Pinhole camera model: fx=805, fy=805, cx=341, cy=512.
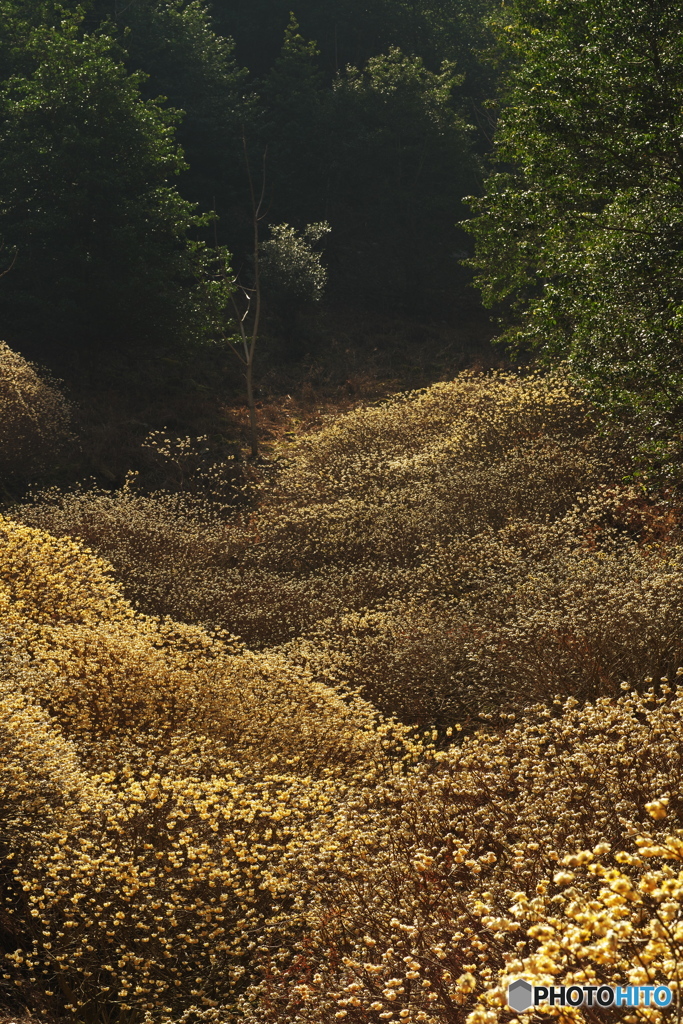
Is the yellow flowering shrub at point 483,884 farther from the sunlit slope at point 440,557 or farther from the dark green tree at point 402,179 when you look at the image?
the dark green tree at point 402,179

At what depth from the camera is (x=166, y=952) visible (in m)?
4.93

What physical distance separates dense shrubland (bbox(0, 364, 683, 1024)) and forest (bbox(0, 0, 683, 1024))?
0.15ft

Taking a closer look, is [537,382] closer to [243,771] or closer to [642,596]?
[642,596]

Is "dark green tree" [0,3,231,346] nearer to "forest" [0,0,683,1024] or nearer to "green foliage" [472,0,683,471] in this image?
"forest" [0,0,683,1024]

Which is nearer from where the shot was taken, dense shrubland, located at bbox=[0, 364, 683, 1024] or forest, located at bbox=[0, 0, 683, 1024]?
dense shrubland, located at bbox=[0, 364, 683, 1024]

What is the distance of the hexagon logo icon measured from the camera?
10.3 ft

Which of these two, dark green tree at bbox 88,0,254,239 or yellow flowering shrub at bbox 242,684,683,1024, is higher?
dark green tree at bbox 88,0,254,239

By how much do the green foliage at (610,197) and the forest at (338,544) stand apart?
0.27 feet

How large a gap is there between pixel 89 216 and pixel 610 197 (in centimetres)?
1442

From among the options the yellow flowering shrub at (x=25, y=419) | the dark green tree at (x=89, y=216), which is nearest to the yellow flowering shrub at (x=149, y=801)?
the yellow flowering shrub at (x=25, y=419)

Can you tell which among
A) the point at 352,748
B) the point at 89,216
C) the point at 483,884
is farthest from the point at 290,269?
the point at 483,884

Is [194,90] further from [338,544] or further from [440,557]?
[440,557]

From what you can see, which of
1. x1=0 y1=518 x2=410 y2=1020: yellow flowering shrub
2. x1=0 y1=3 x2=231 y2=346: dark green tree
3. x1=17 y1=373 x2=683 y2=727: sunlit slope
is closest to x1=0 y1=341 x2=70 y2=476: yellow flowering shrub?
x1=17 y1=373 x2=683 y2=727: sunlit slope

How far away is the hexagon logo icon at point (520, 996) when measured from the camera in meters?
3.13
